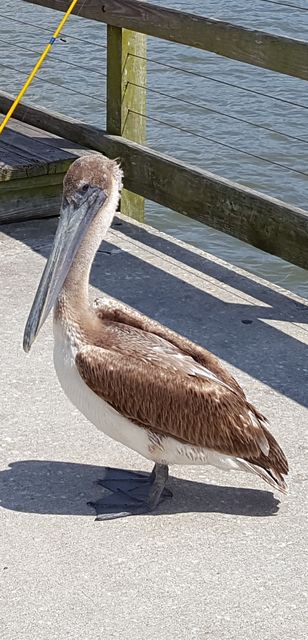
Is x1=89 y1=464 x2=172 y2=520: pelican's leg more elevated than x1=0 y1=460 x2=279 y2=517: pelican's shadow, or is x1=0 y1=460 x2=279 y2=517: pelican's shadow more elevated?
x1=89 y1=464 x2=172 y2=520: pelican's leg

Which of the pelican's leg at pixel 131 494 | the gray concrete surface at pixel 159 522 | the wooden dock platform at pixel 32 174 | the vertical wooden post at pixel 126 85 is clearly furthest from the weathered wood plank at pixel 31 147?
the pelican's leg at pixel 131 494

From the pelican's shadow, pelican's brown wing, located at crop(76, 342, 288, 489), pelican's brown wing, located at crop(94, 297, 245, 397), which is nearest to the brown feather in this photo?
pelican's brown wing, located at crop(76, 342, 288, 489)

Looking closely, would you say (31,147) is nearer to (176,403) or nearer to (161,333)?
(161,333)

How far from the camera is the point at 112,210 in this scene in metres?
4.19

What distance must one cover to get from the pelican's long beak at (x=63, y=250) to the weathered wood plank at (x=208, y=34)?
1640 mm

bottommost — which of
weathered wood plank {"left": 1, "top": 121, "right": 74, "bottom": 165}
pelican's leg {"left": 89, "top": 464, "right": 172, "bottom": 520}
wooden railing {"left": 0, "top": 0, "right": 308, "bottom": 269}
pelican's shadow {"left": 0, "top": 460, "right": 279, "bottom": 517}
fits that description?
pelican's shadow {"left": 0, "top": 460, "right": 279, "bottom": 517}

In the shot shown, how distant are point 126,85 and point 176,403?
3093 millimetres

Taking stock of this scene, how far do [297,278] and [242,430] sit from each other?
454 centimetres

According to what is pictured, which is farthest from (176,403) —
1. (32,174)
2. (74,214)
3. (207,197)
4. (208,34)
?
(32,174)

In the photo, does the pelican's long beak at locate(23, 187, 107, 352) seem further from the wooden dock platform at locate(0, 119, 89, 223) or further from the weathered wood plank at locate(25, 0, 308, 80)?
the wooden dock platform at locate(0, 119, 89, 223)

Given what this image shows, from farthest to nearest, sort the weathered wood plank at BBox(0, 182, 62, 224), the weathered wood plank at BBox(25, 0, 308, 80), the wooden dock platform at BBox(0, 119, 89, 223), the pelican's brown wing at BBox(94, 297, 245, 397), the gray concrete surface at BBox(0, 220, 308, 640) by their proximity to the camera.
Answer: the weathered wood plank at BBox(0, 182, 62, 224), the wooden dock platform at BBox(0, 119, 89, 223), the weathered wood plank at BBox(25, 0, 308, 80), the pelican's brown wing at BBox(94, 297, 245, 397), the gray concrete surface at BBox(0, 220, 308, 640)

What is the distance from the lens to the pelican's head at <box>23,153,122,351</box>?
404 cm

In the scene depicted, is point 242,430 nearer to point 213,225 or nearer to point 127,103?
point 213,225

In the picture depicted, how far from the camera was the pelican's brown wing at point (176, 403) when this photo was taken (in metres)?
3.87
